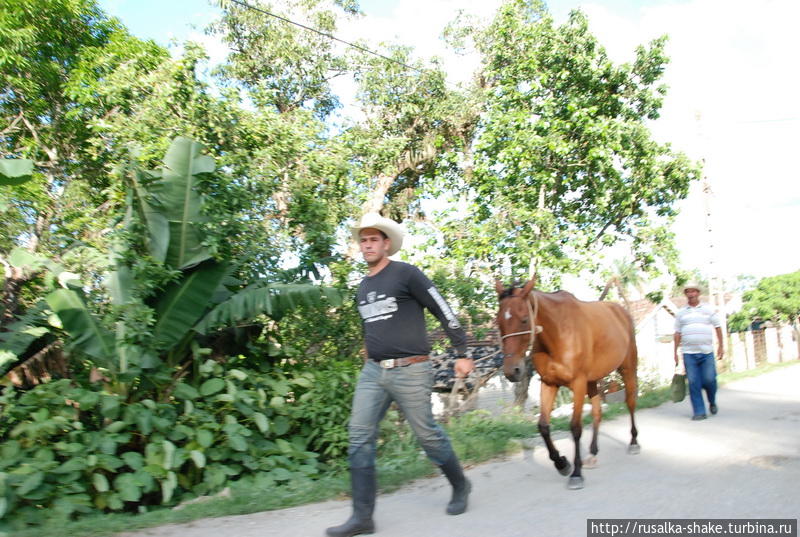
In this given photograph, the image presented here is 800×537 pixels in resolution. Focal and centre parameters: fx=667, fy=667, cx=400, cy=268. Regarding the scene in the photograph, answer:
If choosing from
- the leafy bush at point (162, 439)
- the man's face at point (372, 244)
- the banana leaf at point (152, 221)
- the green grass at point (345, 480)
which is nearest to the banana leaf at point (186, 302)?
the banana leaf at point (152, 221)

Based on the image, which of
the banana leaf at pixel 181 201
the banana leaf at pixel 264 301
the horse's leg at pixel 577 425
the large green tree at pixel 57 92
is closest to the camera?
the horse's leg at pixel 577 425

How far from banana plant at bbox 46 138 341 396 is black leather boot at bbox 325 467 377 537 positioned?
9.33 ft

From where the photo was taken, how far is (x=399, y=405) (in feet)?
14.8

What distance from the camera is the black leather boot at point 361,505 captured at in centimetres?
429

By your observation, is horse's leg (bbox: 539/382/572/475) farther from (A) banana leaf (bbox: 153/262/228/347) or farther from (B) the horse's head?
(A) banana leaf (bbox: 153/262/228/347)

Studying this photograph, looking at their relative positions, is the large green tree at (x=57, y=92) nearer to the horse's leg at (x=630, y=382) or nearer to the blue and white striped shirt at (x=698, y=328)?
the horse's leg at (x=630, y=382)

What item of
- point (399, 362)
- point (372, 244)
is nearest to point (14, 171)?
point (372, 244)

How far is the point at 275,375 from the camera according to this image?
775 cm

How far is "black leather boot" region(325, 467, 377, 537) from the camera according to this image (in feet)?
14.1

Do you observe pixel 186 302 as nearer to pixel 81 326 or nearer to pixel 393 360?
pixel 81 326

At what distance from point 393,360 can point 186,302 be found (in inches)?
133

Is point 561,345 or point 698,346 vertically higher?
point 561,345

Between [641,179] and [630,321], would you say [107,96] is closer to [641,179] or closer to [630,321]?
[630,321]

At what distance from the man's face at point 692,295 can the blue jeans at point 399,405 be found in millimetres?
6047
